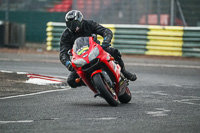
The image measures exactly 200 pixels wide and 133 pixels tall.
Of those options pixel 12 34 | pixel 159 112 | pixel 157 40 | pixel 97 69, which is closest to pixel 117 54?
pixel 97 69

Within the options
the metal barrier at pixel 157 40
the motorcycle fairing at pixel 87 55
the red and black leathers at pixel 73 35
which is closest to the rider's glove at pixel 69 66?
the red and black leathers at pixel 73 35

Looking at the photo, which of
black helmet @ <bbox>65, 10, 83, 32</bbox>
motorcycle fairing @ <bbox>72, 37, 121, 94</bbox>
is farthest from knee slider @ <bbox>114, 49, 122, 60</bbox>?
black helmet @ <bbox>65, 10, 83, 32</bbox>

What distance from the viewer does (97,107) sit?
8867 mm

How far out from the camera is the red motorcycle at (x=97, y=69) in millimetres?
8684

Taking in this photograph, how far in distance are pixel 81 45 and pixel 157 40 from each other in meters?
13.0

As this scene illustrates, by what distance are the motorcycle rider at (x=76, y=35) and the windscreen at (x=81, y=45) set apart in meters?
0.36

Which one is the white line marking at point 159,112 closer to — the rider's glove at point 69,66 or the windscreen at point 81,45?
the windscreen at point 81,45

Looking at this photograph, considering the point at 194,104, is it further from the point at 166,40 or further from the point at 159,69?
the point at 166,40

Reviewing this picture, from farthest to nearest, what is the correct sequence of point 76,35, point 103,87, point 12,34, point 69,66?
point 12,34, point 76,35, point 69,66, point 103,87

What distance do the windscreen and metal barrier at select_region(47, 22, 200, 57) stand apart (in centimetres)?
1239

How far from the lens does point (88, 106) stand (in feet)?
29.6

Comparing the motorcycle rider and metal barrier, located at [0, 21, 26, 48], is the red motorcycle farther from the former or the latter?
metal barrier, located at [0, 21, 26, 48]

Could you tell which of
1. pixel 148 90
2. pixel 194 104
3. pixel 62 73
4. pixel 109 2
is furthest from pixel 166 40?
pixel 194 104

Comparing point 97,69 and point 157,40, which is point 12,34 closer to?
point 157,40
